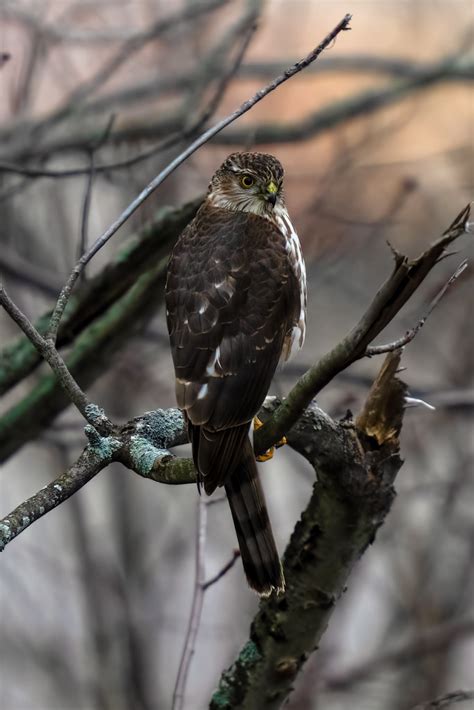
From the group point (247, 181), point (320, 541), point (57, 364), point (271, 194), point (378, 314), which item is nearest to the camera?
point (378, 314)

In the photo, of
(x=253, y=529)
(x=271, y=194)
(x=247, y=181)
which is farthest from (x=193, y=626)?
(x=247, y=181)

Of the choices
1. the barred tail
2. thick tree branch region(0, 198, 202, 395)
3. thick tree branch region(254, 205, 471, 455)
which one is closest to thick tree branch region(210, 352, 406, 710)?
the barred tail

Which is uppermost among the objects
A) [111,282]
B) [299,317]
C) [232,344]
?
[111,282]

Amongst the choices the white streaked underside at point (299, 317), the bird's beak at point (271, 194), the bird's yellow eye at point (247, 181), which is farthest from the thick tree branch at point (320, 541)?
the bird's yellow eye at point (247, 181)

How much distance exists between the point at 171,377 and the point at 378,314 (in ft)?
19.0

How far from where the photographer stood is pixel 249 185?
12.8ft

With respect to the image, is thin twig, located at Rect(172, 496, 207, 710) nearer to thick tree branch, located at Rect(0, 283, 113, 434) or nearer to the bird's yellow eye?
thick tree branch, located at Rect(0, 283, 113, 434)

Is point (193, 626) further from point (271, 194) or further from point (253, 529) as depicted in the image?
point (271, 194)

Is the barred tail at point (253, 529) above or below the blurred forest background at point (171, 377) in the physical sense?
below

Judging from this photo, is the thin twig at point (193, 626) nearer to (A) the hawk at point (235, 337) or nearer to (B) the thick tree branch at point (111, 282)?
(A) the hawk at point (235, 337)

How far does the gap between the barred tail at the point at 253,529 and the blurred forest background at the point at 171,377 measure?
5.84 ft

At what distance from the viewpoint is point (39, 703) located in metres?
8.05

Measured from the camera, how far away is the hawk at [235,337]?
297 centimetres

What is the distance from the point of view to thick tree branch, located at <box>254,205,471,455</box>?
2066 mm
